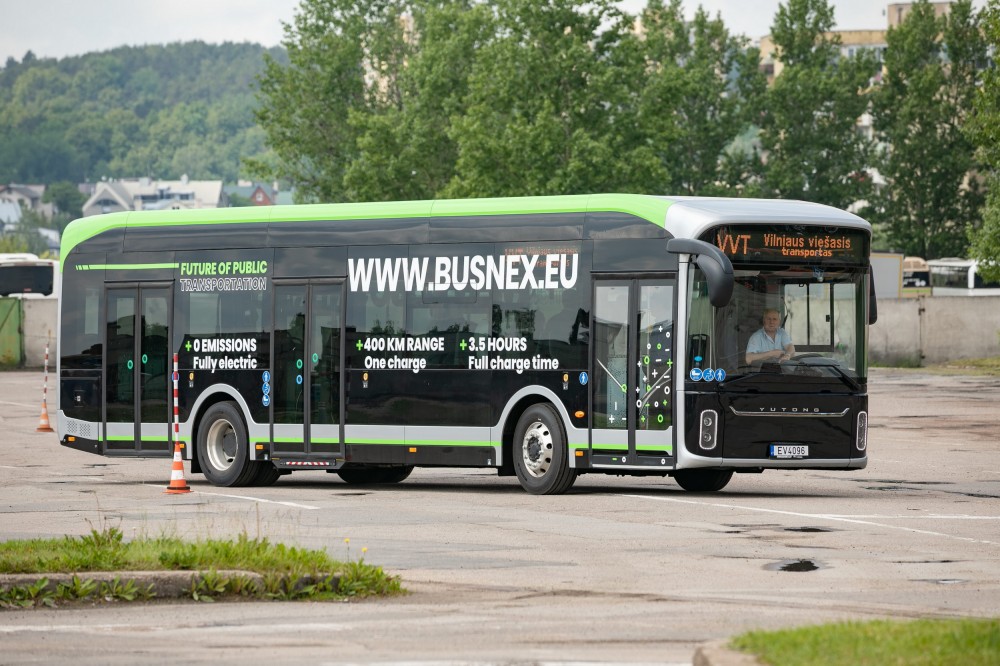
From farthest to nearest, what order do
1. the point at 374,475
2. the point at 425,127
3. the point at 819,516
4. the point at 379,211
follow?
the point at 425,127
the point at 374,475
the point at 379,211
the point at 819,516

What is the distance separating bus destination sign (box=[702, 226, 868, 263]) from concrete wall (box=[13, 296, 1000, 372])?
33731 millimetres

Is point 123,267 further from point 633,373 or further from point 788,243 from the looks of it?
point 788,243

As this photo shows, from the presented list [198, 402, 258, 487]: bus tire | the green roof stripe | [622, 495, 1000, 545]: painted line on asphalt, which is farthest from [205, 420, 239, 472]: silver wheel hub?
[622, 495, 1000, 545]: painted line on asphalt

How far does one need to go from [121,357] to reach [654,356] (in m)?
7.21

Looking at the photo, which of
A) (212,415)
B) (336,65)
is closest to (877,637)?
(212,415)

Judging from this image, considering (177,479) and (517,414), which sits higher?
(517,414)

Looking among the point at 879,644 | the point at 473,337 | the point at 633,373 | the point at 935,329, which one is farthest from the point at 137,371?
the point at 935,329

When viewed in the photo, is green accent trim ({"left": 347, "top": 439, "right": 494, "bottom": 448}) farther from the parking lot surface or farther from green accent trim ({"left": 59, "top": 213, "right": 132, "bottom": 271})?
green accent trim ({"left": 59, "top": 213, "right": 132, "bottom": 271})

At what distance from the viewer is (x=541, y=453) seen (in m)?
19.2

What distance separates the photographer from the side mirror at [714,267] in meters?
17.7

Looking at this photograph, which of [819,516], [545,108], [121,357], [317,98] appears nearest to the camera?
[819,516]

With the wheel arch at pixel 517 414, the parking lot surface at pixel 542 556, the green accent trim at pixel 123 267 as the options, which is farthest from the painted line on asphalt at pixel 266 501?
the green accent trim at pixel 123 267

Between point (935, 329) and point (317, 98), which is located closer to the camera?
point (935, 329)

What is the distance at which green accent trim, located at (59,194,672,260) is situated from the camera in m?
18.9
